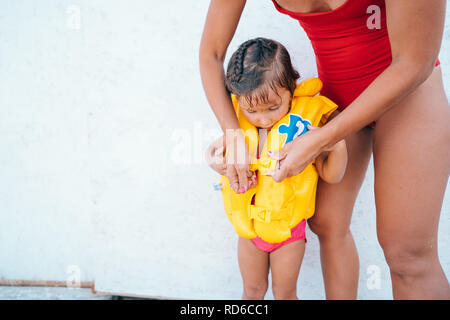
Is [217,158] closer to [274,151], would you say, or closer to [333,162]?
[274,151]

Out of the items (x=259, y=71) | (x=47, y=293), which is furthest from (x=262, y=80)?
(x=47, y=293)

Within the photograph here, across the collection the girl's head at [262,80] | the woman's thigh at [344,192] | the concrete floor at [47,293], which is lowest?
the concrete floor at [47,293]

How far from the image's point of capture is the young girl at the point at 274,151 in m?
1.37

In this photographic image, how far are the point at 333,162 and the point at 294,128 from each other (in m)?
0.18

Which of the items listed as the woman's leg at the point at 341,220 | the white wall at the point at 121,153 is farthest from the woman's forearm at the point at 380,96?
the white wall at the point at 121,153

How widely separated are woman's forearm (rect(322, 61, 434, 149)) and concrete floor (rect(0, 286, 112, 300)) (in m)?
1.80

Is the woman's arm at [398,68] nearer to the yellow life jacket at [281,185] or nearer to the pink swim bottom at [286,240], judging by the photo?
the yellow life jacket at [281,185]

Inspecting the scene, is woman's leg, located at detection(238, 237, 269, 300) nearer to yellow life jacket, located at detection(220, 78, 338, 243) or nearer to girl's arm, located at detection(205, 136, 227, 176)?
yellow life jacket, located at detection(220, 78, 338, 243)

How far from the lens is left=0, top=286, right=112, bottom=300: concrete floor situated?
2371 millimetres

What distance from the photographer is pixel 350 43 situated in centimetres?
130

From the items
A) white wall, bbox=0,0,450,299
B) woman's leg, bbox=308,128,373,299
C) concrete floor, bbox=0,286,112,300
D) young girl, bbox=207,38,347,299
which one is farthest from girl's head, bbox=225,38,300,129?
concrete floor, bbox=0,286,112,300

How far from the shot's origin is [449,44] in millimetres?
1813
